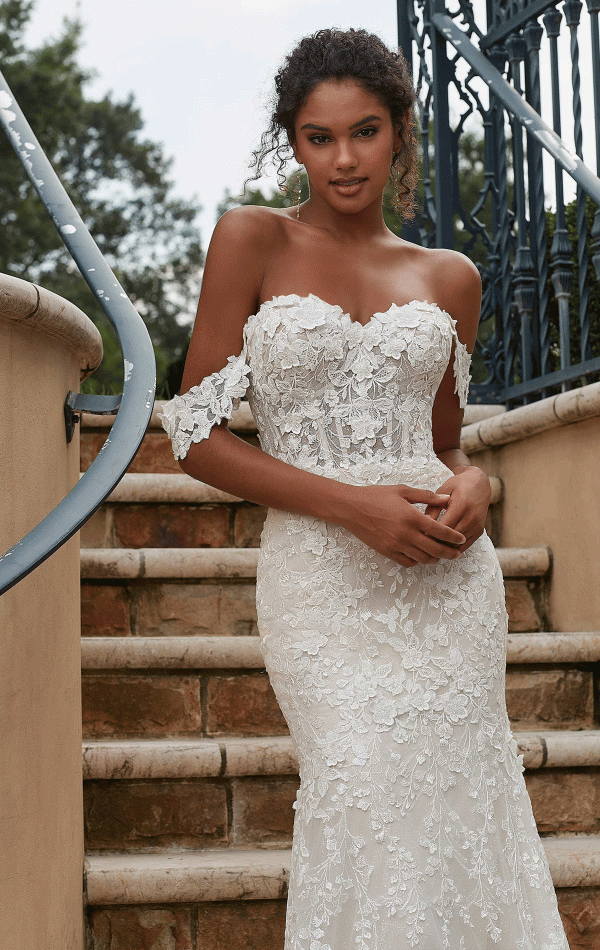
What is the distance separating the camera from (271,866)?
285 centimetres

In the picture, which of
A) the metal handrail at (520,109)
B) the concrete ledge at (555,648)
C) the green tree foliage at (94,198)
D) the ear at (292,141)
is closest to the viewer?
the ear at (292,141)

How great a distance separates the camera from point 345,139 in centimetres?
216

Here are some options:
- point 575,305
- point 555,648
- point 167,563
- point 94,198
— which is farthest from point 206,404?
point 94,198

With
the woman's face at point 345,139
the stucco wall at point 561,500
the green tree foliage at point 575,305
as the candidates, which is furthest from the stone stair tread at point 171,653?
the green tree foliage at point 575,305

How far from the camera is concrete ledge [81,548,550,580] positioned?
3.65m

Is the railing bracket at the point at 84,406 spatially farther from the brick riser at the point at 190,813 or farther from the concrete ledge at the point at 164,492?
the concrete ledge at the point at 164,492

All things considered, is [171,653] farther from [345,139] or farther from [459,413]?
[345,139]

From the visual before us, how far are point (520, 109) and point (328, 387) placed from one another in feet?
9.15

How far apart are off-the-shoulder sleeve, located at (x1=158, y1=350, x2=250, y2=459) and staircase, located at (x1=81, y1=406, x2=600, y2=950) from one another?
50.0 inches

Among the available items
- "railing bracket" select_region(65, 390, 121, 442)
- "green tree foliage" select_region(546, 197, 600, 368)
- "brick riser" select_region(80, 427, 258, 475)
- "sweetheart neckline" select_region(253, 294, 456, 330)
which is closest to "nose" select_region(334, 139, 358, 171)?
"sweetheart neckline" select_region(253, 294, 456, 330)

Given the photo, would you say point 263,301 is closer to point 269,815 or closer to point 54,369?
point 54,369

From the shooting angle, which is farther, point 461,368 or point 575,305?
point 575,305

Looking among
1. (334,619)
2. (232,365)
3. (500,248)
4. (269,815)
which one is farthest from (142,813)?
(500,248)

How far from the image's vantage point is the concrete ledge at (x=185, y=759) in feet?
9.85
